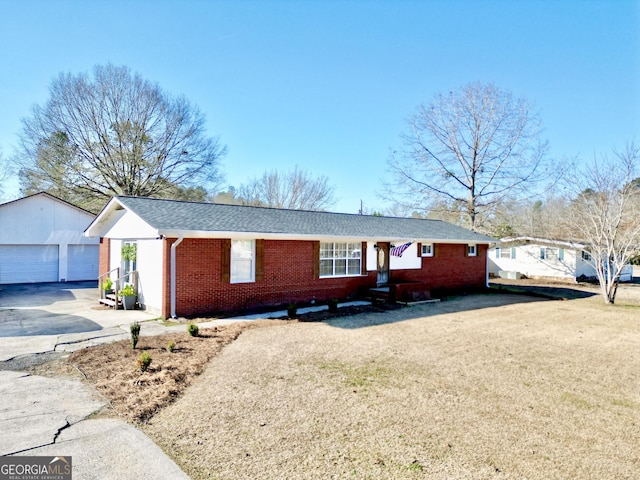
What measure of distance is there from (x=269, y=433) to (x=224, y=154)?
2820 cm

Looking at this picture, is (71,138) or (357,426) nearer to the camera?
(357,426)

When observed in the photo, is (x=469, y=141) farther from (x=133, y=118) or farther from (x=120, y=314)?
(x=120, y=314)

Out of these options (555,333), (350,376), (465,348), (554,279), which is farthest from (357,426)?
(554,279)

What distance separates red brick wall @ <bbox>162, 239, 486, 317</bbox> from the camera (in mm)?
10758

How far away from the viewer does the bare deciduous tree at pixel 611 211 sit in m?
15.0

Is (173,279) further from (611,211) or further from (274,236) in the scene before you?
(611,211)

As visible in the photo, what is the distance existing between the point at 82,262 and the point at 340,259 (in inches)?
648

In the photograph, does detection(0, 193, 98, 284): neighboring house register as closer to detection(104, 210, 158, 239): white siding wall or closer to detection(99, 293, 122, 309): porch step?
detection(104, 210, 158, 239): white siding wall

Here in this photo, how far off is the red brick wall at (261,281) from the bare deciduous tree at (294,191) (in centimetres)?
2206

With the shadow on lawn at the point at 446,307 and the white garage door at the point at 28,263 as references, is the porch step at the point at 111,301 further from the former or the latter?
the white garage door at the point at 28,263

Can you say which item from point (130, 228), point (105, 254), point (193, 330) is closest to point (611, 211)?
point (193, 330)

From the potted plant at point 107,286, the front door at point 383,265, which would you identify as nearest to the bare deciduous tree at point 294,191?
the front door at point 383,265

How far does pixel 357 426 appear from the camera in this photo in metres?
4.23

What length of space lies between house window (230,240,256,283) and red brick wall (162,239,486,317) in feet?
0.78
